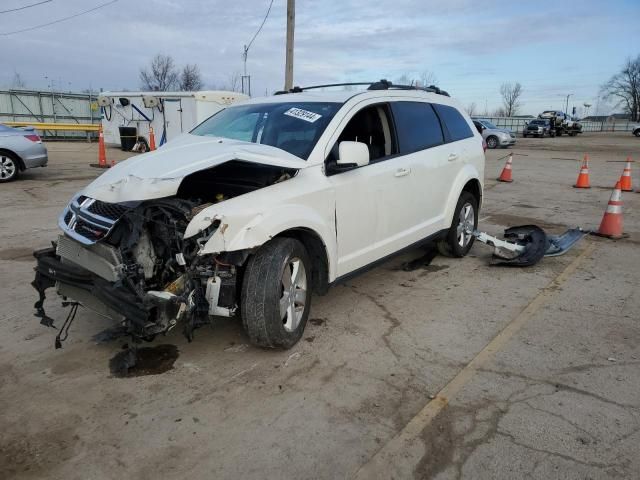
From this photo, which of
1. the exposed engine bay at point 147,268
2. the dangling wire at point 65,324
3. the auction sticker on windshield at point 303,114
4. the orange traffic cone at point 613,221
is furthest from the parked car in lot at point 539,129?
the dangling wire at point 65,324

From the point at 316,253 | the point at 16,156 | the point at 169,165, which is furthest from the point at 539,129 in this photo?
the point at 169,165

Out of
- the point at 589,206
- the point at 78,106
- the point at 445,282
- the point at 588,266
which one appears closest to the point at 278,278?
the point at 445,282

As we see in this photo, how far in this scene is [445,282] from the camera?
17.3 feet

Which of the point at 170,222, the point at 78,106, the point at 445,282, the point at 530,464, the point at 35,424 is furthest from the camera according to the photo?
the point at 78,106

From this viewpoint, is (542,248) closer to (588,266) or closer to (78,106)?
(588,266)

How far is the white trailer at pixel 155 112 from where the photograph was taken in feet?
58.4

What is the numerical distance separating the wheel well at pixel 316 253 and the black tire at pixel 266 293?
19cm

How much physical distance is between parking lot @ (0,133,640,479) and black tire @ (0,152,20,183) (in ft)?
25.0

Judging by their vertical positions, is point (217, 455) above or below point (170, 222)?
below

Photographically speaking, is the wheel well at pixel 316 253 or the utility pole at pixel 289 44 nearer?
the wheel well at pixel 316 253

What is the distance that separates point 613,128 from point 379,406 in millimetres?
85799

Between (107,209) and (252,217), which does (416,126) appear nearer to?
(252,217)

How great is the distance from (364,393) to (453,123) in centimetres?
384

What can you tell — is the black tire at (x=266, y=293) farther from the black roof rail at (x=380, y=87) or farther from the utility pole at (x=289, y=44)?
the utility pole at (x=289, y=44)
